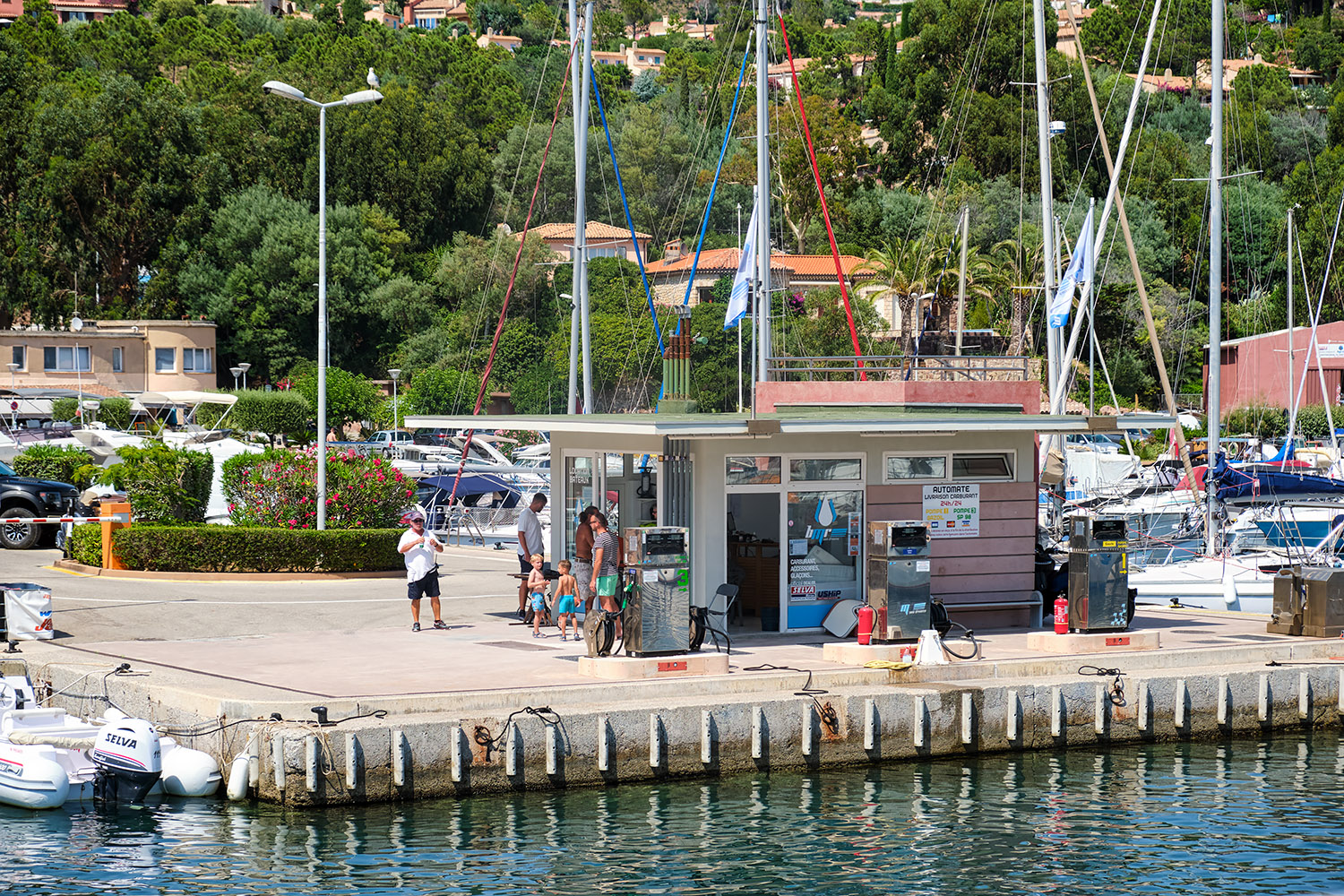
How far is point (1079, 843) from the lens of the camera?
1422cm

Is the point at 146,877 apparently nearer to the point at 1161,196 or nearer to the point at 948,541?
the point at 948,541

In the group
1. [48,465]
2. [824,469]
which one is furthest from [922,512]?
[48,465]

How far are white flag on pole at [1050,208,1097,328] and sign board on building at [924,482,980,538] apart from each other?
984 cm

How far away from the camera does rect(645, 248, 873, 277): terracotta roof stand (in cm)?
7673

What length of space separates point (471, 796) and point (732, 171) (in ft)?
256

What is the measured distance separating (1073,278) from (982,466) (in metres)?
11.0

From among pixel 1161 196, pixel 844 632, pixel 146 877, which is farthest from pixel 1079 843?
pixel 1161 196

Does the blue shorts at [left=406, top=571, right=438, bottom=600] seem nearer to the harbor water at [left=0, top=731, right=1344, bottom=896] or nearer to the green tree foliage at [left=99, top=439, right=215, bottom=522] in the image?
the harbor water at [left=0, top=731, right=1344, bottom=896]

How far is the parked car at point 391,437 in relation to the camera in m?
62.9

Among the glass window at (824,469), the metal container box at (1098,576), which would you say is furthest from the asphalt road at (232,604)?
the metal container box at (1098,576)

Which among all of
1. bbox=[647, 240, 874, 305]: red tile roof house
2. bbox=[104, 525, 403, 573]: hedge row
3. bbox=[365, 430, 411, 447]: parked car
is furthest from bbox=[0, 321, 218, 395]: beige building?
bbox=[104, 525, 403, 573]: hedge row

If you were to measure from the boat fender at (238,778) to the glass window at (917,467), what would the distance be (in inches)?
357

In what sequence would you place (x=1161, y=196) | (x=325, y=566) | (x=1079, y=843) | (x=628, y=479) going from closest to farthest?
(x=1079, y=843)
(x=628, y=479)
(x=325, y=566)
(x=1161, y=196)

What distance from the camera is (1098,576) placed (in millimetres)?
19328
